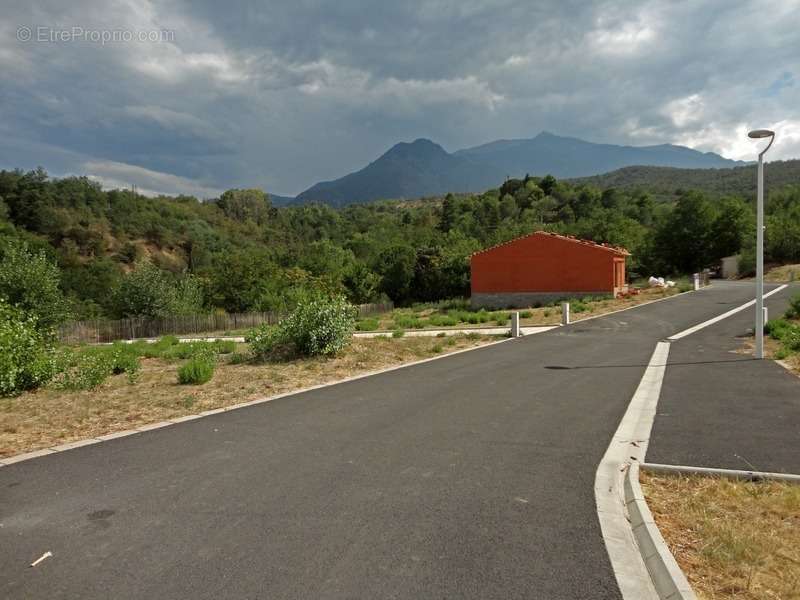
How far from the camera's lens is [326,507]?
4.50m

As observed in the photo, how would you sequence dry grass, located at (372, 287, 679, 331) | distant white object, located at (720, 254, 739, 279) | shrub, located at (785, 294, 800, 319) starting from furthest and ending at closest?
1. distant white object, located at (720, 254, 739, 279)
2. dry grass, located at (372, 287, 679, 331)
3. shrub, located at (785, 294, 800, 319)

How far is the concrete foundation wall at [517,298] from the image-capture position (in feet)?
131

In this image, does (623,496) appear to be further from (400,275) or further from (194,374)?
(400,275)

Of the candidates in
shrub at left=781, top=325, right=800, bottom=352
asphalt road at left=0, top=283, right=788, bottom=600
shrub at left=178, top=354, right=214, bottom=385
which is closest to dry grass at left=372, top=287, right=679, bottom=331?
shrub at left=781, top=325, right=800, bottom=352

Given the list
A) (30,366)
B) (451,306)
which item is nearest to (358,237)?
(451,306)

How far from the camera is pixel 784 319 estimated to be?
17.1 meters

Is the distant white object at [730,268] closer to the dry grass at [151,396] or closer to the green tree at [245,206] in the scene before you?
the dry grass at [151,396]

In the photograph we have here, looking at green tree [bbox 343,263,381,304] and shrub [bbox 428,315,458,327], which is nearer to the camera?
shrub [bbox 428,315,458,327]

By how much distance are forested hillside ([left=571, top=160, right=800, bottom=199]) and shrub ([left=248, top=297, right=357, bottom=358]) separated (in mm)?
100249

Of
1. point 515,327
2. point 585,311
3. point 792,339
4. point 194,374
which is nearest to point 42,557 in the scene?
point 194,374

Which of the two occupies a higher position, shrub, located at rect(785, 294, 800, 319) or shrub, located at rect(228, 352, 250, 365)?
shrub, located at rect(785, 294, 800, 319)

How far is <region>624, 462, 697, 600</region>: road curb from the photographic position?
3232 millimetres

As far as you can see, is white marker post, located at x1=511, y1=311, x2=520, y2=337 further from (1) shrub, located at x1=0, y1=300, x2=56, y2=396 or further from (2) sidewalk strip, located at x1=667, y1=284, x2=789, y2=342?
(1) shrub, located at x1=0, y1=300, x2=56, y2=396

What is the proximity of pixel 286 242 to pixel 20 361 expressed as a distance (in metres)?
101
